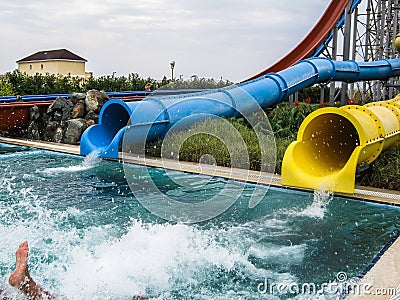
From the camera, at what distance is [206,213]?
5.30m

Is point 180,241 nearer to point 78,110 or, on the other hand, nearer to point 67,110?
point 78,110

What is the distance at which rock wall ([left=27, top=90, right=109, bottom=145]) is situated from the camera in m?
10.9

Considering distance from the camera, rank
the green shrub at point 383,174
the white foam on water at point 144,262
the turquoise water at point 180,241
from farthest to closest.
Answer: the green shrub at point 383,174, the turquoise water at point 180,241, the white foam on water at point 144,262

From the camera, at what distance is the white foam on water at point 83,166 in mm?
7714

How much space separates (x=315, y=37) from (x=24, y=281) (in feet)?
45.2

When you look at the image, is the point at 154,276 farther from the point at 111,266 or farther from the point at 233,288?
the point at 233,288

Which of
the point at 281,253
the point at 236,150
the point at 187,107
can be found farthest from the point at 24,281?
the point at 187,107

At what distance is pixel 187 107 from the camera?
8.97 metres

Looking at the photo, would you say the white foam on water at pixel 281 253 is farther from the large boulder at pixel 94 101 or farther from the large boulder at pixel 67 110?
the large boulder at pixel 67 110

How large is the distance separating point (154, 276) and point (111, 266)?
36cm

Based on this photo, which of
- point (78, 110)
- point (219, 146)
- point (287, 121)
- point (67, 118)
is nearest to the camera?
point (219, 146)

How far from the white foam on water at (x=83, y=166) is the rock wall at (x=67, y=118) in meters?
2.21

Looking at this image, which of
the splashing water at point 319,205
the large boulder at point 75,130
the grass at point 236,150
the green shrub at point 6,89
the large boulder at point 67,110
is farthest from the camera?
the green shrub at point 6,89

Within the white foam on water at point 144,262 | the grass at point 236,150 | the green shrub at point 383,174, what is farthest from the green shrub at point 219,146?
the white foam on water at point 144,262
